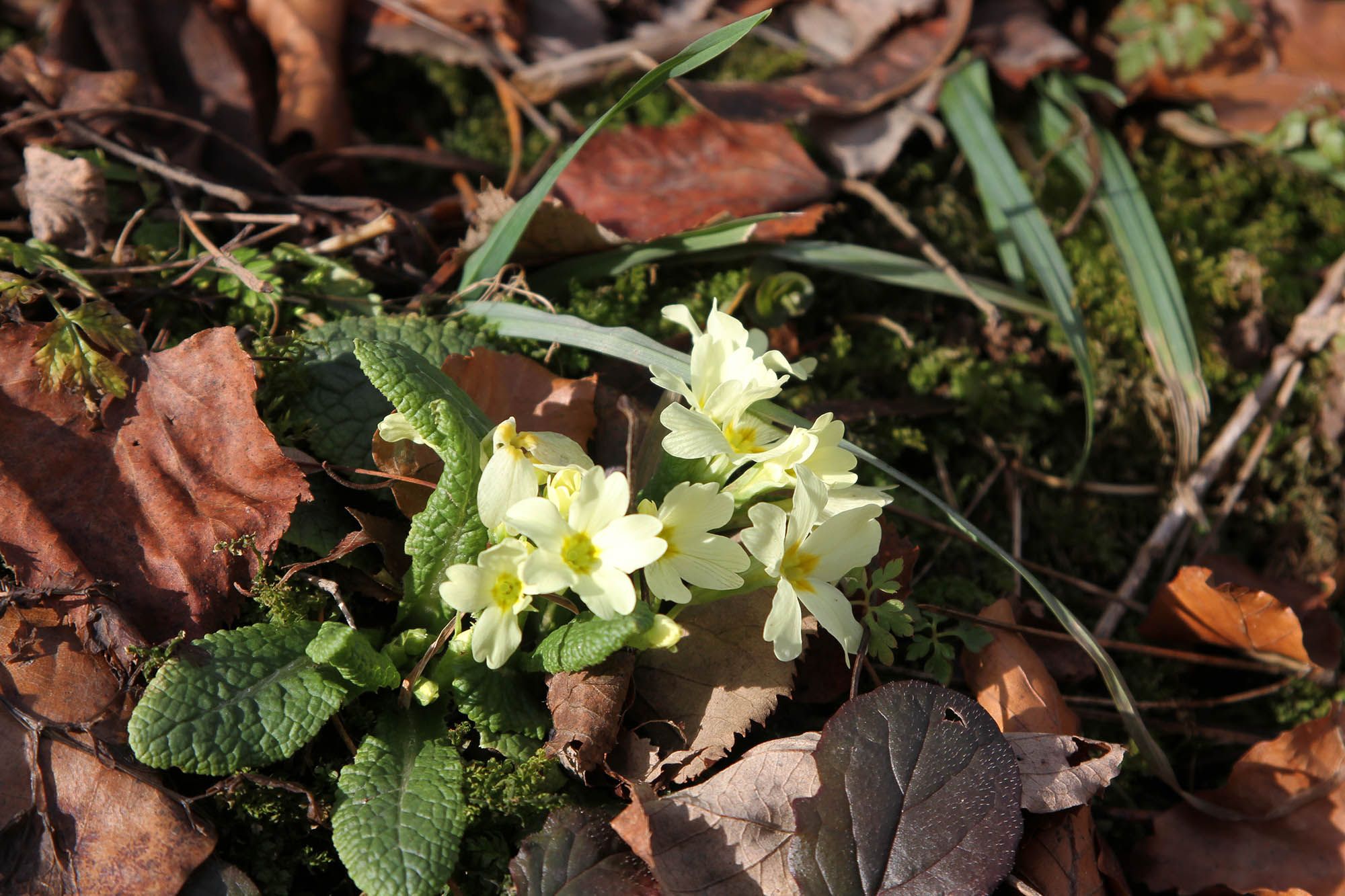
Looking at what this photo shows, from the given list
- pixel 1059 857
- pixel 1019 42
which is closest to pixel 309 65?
pixel 1019 42

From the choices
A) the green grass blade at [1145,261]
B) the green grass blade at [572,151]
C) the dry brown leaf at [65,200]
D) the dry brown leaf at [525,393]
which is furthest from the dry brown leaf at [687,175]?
the dry brown leaf at [65,200]

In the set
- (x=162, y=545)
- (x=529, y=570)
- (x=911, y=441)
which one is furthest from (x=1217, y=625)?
(x=162, y=545)

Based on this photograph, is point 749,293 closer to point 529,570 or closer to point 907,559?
point 907,559

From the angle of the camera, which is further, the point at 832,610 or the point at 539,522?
the point at 832,610

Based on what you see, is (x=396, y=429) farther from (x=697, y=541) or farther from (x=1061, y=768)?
(x=1061, y=768)

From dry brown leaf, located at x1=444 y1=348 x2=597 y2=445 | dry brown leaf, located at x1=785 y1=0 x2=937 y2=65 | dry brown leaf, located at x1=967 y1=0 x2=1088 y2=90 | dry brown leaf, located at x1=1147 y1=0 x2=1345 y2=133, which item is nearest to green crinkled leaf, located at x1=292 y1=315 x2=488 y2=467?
dry brown leaf, located at x1=444 y1=348 x2=597 y2=445

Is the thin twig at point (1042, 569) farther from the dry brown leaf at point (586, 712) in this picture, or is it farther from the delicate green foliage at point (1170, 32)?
the delicate green foliage at point (1170, 32)
